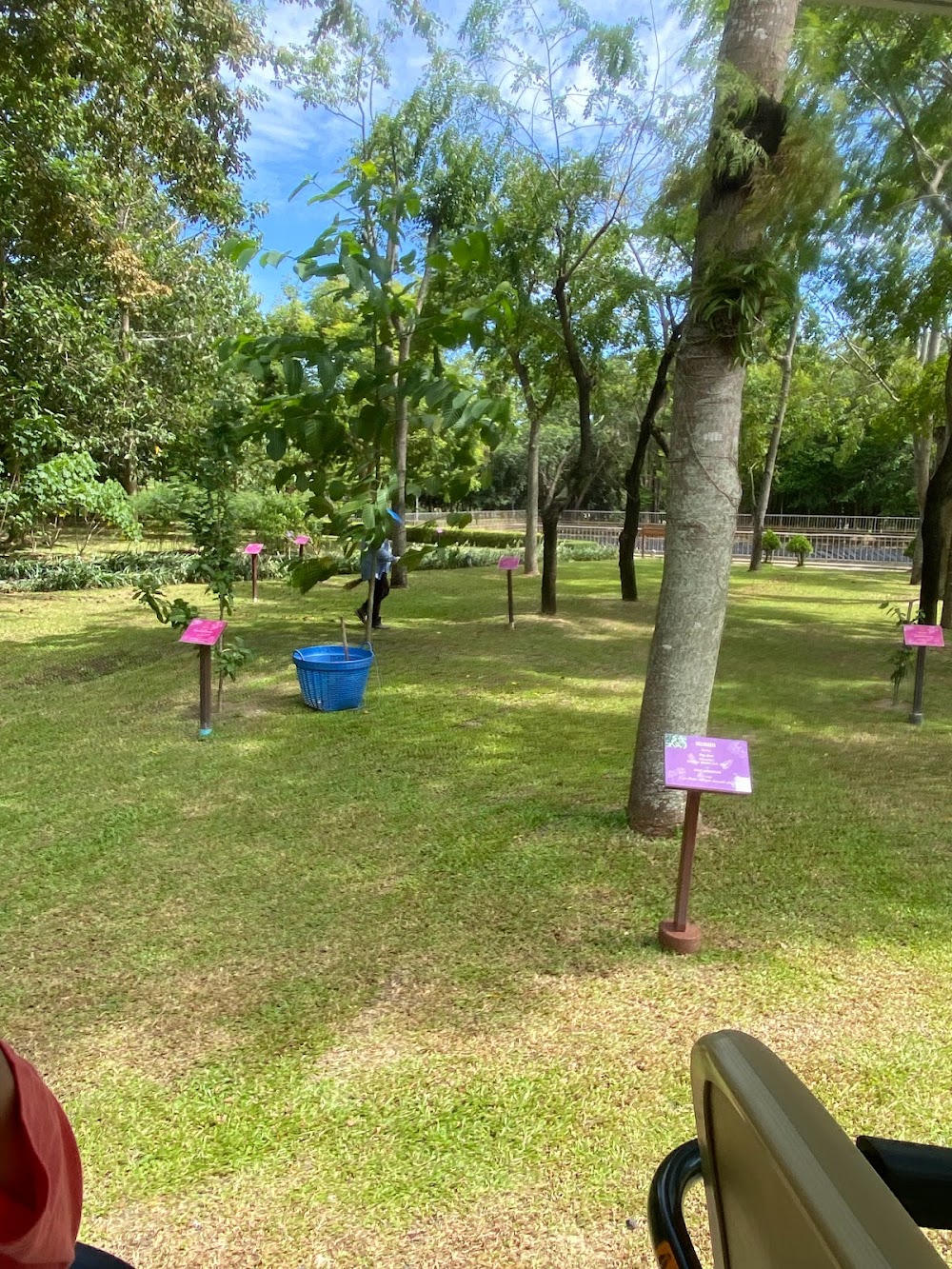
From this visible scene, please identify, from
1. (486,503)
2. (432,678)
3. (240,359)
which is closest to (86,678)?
(432,678)

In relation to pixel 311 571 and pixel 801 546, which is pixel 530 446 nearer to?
pixel 311 571

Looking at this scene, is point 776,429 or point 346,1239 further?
point 776,429

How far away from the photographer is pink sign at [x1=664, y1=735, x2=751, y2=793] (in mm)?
2658

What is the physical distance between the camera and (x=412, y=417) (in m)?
5.83

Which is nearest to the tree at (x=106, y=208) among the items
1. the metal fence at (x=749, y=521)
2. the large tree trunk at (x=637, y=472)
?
the large tree trunk at (x=637, y=472)

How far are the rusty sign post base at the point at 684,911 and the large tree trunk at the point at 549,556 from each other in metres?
7.95

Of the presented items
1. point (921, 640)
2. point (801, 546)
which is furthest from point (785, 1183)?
point (801, 546)

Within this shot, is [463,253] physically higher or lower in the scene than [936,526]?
higher

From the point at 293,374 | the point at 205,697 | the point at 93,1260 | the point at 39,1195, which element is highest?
the point at 293,374

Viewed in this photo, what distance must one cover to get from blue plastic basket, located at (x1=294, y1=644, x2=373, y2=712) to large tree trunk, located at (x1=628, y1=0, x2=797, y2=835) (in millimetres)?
2749

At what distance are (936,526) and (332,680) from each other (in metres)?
6.35

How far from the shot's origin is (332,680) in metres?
5.83

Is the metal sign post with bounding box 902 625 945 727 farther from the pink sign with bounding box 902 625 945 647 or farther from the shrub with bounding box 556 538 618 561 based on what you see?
the shrub with bounding box 556 538 618 561

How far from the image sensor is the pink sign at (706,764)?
8.72 feet
